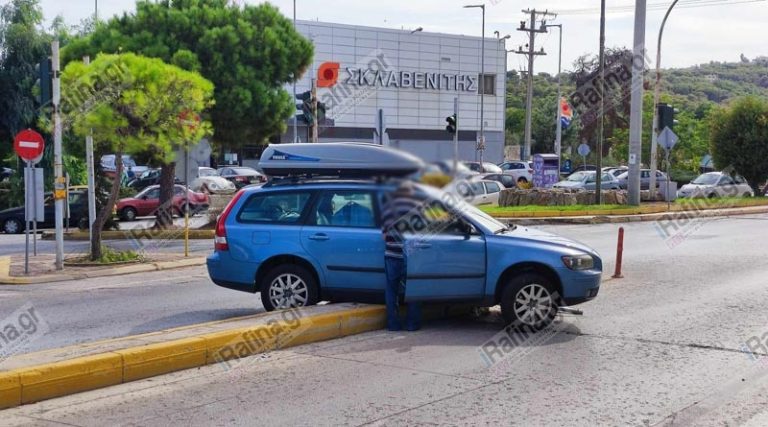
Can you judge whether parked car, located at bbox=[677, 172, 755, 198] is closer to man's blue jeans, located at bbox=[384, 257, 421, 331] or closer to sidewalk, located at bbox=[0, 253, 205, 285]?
sidewalk, located at bbox=[0, 253, 205, 285]

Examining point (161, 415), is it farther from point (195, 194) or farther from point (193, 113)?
point (195, 194)

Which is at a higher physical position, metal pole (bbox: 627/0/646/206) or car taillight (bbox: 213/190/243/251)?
metal pole (bbox: 627/0/646/206)

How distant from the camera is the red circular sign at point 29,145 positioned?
16.6m

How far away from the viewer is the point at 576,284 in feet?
31.8

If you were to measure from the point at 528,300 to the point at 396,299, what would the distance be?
1462 mm

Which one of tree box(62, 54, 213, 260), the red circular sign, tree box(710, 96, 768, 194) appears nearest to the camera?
the red circular sign

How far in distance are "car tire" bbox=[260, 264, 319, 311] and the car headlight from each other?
290cm

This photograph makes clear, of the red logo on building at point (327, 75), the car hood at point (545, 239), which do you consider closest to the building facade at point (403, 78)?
the red logo on building at point (327, 75)

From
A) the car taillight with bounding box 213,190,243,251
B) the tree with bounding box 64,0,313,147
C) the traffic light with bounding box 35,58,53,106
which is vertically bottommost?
the car taillight with bounding box 213,190,243,251

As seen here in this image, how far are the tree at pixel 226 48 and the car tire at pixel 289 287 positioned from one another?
15.2 metres

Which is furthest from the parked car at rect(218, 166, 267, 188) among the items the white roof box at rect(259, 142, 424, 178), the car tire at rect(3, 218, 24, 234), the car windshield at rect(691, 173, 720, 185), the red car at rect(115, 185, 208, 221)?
the white roof box at rect(259, 142, 424, 178)

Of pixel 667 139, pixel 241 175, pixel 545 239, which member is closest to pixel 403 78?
pixel 241 175

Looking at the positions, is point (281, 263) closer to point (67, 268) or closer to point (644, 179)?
point (67, 268)

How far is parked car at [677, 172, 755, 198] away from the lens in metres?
38.6
